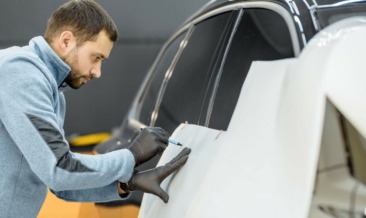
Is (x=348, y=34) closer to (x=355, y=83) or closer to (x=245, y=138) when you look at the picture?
(x=355, y=83)

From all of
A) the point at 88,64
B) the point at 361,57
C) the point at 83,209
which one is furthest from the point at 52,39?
the point at 83,209

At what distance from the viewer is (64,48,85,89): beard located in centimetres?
183

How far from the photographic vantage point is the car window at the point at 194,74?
6.81 feet

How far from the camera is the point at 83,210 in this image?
12.1 feet

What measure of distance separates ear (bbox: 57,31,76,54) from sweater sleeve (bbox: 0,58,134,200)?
19 centimetres

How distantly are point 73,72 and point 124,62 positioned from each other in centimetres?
497

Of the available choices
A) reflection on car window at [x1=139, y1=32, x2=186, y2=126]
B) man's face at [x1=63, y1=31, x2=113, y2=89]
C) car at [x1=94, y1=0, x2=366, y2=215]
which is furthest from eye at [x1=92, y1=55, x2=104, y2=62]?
reflection on car window at [x1=139, y1=32, x2=186, y2=126]

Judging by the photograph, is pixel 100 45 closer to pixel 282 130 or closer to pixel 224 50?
pixel 224 50

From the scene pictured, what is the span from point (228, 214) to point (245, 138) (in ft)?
0.73

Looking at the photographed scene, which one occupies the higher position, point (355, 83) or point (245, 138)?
point (355, 83)

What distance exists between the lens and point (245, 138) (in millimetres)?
1390

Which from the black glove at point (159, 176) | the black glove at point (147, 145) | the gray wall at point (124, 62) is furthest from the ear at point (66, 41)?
the gray wall at point (124, 62)

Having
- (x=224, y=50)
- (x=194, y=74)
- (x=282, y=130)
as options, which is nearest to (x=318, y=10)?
(x=224, y=50)

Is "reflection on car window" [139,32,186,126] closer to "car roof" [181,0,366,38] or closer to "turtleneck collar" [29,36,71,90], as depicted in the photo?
"turtleneck collar" [29,36,71,90]
